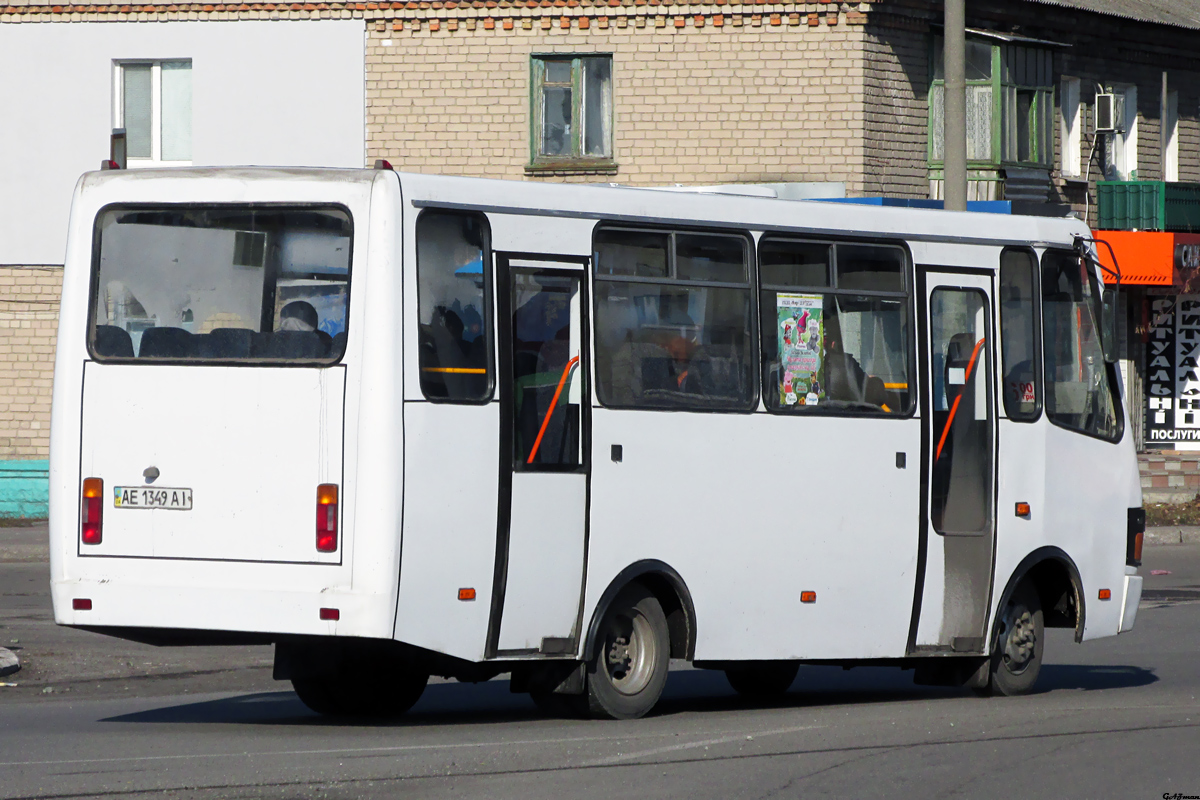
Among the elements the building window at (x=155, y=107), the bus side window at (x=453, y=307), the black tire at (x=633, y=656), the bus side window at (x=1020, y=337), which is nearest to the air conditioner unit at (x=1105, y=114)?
the building window at (x=155, y=107)

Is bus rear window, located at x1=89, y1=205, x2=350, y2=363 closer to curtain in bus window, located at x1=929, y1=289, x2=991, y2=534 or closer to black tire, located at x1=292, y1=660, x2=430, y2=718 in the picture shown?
black tire, located at x1=292, y1=660, x2=430, y2=718

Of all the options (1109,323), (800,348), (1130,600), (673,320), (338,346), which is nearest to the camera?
(338,346)

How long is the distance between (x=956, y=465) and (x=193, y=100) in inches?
685

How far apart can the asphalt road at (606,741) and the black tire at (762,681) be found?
0.58 feet

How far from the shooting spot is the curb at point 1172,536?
23375 mm

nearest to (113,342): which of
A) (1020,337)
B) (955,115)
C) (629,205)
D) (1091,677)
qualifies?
(629,205)

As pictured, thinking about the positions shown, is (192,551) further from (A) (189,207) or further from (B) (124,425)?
(A) (189,207)

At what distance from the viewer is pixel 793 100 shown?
963 inches

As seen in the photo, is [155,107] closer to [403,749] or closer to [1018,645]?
[1018,645]

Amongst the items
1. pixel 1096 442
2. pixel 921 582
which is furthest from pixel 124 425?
pixel 1096 442

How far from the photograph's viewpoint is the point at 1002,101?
26672 millimetres

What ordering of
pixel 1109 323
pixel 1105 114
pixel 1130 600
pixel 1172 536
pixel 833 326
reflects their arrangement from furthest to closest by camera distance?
Result: pixel 1105 114
pixel 1172 536
pixel 1130 600
pixel 1109 323
pixel 833 326

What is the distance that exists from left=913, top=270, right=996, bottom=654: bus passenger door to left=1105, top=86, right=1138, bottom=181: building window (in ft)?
63.7

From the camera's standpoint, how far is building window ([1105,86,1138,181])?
29.5 meters
